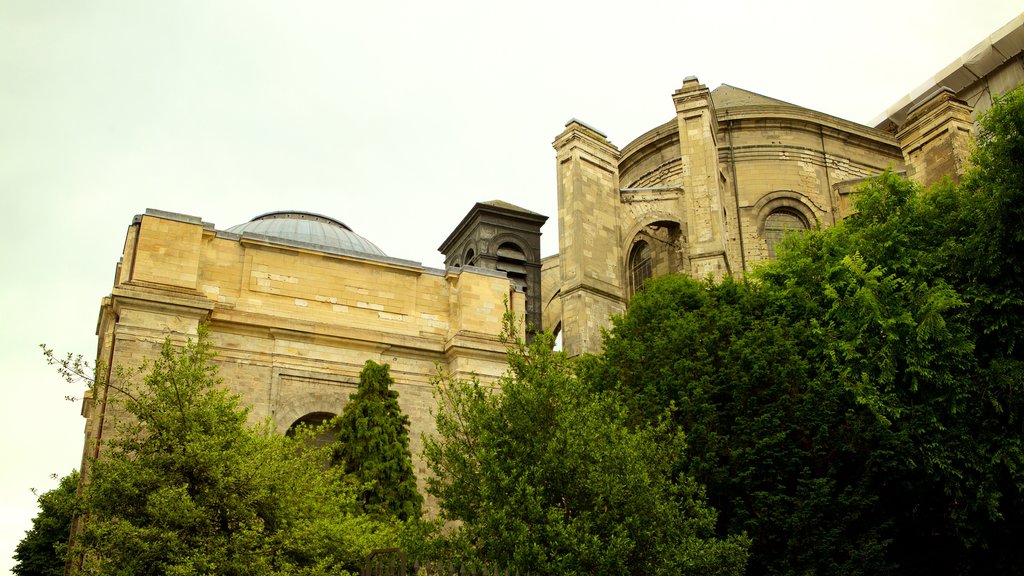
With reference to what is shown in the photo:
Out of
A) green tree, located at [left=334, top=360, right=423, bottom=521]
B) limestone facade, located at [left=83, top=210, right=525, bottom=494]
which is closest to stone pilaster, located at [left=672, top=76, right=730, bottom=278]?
limestone facade, located at [left=83, top=210, right=525, bottom=494]

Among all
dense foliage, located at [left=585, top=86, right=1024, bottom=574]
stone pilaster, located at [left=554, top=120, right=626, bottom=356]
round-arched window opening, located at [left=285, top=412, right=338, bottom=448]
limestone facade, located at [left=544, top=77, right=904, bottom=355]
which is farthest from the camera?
limestone facade, located at [left=544, top=77, right=904, bottom=355]

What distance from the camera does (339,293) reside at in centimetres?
1739

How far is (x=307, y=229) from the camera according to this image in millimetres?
22234

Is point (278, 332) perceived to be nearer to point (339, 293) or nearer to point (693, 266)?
point (339, 293)

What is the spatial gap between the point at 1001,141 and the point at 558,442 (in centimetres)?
855

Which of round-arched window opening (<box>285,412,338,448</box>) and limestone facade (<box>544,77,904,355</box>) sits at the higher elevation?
limestone facade (<box>544,77,904,355</box>)

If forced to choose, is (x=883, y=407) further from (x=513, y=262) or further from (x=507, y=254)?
(x=507, y=254)

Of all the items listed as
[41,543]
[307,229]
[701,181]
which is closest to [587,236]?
[701,181]

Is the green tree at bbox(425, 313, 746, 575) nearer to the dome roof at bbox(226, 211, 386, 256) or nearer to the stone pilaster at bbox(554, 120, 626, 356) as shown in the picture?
the stone pilaster at bbox(554, 120, 626, 356)

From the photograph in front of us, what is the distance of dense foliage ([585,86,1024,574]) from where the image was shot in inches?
496

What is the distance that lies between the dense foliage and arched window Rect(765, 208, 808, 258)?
1160 cm

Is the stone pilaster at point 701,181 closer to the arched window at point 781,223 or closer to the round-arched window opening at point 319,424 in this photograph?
the arched window at point 781,223

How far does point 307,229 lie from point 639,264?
964cm

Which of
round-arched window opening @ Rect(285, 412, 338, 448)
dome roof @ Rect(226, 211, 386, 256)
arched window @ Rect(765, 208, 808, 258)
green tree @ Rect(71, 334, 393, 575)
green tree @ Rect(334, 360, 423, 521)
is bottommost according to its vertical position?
green tree @ Rect(71, 334, 393, 575)
